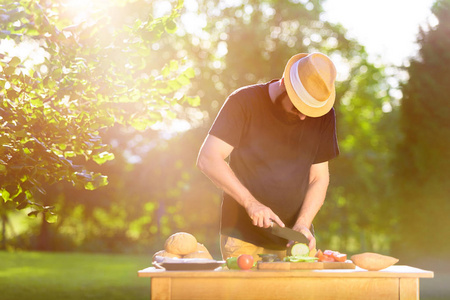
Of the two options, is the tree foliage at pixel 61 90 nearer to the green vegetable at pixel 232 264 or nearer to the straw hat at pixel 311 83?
the straw hat at pixel 311 83

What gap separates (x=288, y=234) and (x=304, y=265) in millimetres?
294

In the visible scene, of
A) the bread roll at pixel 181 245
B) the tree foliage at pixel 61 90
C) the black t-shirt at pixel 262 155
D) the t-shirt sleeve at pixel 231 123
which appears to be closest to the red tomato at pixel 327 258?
the black t-shirt at pixel 262 155

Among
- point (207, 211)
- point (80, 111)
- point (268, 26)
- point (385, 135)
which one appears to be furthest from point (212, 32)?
point (80, 111)

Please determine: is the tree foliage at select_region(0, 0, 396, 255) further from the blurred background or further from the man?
the man

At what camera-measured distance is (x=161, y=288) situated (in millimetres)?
3336

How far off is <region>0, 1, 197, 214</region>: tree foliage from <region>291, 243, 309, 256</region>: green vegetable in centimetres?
210

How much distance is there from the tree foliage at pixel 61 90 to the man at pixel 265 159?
1.43 m

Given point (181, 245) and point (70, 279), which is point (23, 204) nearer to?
point (181, 245)

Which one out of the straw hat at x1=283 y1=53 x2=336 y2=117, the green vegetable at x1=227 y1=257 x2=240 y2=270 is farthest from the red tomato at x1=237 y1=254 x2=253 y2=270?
the straw hat at x1=283 y1=53 x2=336 y2=117

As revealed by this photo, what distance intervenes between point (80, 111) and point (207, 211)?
67.7ft

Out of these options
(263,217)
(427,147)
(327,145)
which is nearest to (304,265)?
(263,217)

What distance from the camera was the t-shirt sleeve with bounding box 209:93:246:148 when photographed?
4.13 meters

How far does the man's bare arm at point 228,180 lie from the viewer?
3785mm

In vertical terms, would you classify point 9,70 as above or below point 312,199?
above
